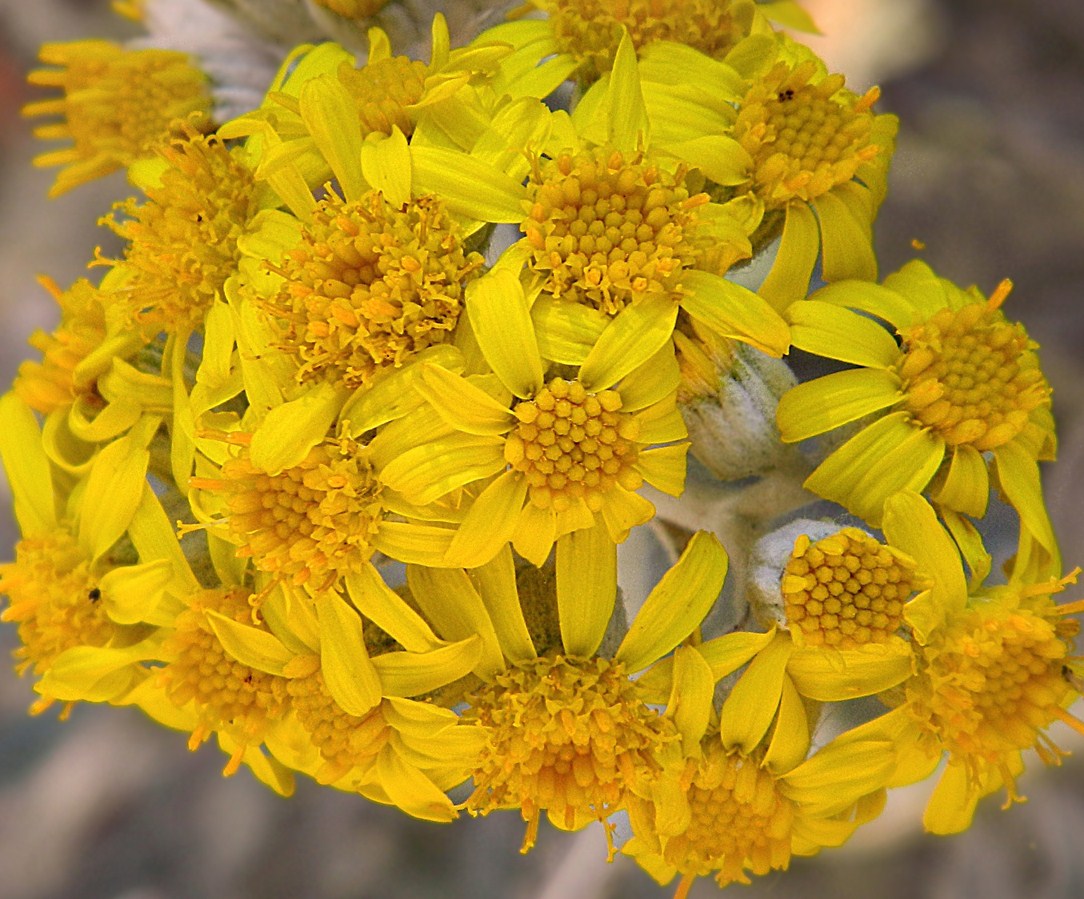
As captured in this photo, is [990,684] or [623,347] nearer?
[623,347]

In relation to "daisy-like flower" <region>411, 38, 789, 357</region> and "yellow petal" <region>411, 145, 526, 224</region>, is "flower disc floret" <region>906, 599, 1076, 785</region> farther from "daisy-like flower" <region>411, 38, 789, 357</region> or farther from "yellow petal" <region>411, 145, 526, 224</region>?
"yellow petal" <region>411, 145, 526, 224</region>

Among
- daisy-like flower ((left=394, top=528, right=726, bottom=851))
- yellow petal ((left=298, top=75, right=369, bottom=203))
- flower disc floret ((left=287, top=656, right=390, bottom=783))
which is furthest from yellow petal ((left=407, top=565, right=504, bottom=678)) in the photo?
yellow petal ((left=298, top=75, right=369, bottom=203))

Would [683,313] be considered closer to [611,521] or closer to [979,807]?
[611,521]

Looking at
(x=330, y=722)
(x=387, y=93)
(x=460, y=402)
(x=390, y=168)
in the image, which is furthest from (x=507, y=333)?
(x=330, y=722)

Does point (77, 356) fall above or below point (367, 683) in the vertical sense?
above

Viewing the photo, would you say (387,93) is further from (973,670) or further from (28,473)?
(973,670)

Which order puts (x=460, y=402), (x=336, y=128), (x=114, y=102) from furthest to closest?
(x=114, y=102) → (x=336, y=128) → (x=460, y=402)

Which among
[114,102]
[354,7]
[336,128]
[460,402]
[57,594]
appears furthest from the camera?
[114,102]
